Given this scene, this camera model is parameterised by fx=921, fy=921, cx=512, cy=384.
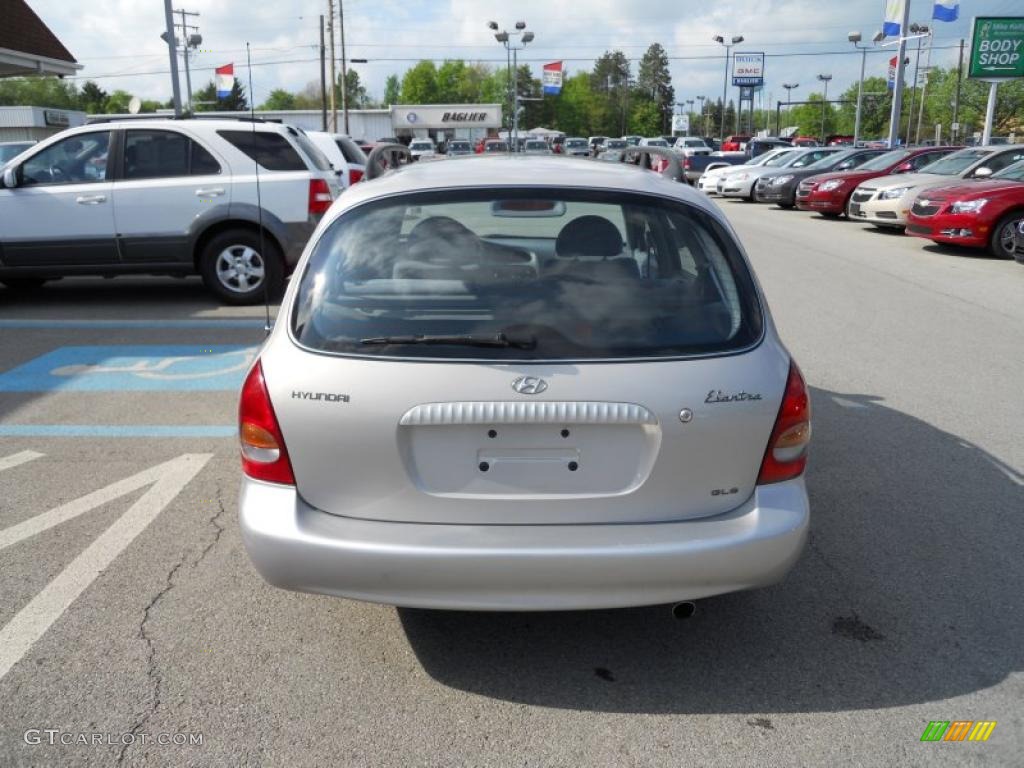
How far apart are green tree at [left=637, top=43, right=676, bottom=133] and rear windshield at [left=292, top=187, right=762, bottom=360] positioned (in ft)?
489

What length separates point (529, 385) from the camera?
2.83 m

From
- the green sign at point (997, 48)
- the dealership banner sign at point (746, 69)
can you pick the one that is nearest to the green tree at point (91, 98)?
the dealership banner sign at point (746, 69)

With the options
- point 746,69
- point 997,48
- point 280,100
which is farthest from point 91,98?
point 997,48

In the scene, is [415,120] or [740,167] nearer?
[740,167]

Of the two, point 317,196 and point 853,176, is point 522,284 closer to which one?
point 317,196

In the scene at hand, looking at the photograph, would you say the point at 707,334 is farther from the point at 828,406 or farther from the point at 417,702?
the point at 828,406

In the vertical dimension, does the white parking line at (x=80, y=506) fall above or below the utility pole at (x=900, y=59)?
below

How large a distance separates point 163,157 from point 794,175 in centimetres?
1787

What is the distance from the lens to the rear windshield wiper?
2900 millimetres

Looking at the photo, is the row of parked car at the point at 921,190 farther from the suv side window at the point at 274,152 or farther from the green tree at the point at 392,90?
the green tree at the point at 392,90

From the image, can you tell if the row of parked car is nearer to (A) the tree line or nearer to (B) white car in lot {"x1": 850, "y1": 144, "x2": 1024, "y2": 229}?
(B) white car in lot {"x1": 850, "y1": 144, "x2": 1024, "y2": 229}

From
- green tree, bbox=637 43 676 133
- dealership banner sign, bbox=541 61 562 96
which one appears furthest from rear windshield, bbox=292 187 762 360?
green tree, bbox=637 43 676 133

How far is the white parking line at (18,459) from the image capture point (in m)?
5.21

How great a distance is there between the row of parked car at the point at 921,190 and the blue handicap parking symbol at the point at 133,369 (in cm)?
1083
